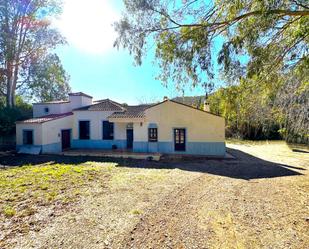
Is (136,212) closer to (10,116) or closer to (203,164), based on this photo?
(203,164)

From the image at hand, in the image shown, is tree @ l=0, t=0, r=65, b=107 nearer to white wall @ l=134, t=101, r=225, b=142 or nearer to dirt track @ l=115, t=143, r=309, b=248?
white wall @ l=134, t=101, r=225, b=142

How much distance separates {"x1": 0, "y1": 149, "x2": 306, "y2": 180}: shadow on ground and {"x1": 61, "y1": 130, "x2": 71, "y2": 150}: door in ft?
10.0

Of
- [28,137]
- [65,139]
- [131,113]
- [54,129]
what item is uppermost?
[131,113]

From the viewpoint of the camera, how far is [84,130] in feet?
68.8

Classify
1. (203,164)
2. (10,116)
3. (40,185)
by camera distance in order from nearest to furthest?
1. (40,185)
2. (203,164)
3. (10,116)

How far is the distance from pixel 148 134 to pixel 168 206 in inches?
443

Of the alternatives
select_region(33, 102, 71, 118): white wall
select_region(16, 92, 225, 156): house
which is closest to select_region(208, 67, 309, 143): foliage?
select_region(16, 92, 225, 156): house

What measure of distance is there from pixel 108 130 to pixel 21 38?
48.0 feet

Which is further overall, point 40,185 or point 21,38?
point 21,38

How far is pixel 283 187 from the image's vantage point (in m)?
9.57

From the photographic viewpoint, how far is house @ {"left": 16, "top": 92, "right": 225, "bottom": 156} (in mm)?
17578

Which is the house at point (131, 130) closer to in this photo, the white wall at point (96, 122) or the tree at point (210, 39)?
the white wall at point (96, 122)

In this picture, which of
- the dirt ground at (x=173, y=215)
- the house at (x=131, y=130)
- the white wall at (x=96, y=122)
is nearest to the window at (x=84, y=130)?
the house at (x=131, y=130)

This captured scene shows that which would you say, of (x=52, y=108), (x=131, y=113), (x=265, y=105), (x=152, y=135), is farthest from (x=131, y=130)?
(x=265, y=105)
